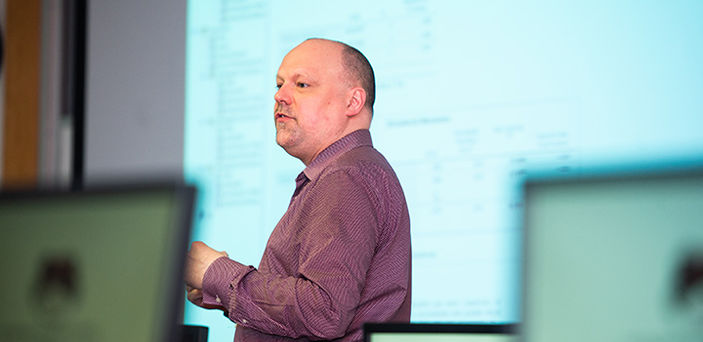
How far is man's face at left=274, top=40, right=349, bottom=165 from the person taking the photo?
74.5 inches

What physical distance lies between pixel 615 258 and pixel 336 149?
4.07ft

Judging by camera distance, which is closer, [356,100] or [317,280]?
[317,280]

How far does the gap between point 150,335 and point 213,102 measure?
243 cm

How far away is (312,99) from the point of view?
1.89m

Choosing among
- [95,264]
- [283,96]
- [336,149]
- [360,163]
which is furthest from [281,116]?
[95,264]

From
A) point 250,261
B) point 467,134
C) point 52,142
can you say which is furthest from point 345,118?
point 52,142

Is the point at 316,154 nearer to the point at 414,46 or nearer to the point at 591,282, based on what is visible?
the point at 414,46

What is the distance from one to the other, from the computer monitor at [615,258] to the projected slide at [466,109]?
4.64ft

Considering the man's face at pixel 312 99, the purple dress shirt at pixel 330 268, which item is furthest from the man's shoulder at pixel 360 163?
the man's face at pixel 312 99

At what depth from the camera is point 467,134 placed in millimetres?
2520

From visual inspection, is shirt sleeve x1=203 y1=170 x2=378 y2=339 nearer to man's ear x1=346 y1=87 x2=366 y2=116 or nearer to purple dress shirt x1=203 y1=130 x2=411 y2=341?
purple dress shirt x1=203 y1=130 x2=411 y2=341

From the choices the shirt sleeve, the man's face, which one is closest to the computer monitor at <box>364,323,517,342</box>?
the shirt sleeve

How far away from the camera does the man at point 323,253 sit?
1.51 meters

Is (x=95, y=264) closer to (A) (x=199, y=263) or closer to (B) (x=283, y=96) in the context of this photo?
(A) (x=199, y=263)
